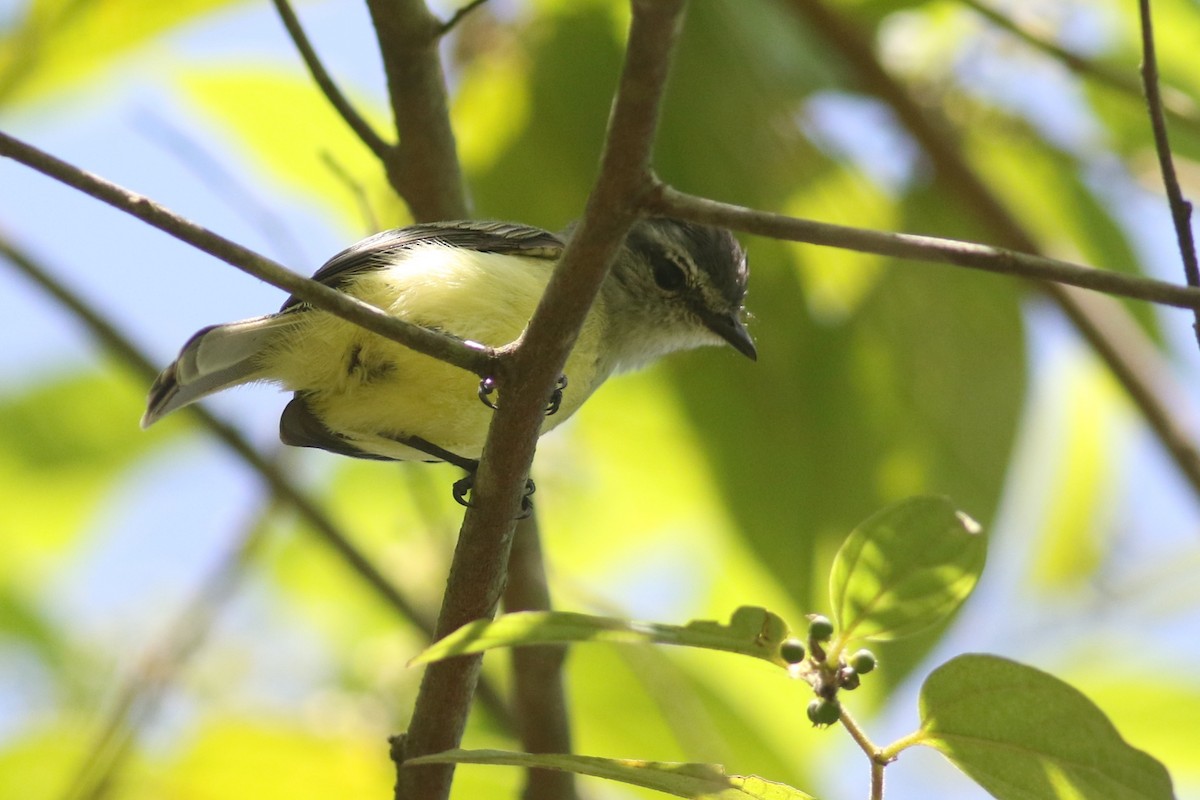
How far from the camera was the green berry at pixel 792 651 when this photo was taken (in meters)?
1.63

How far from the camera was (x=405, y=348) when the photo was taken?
3.04m

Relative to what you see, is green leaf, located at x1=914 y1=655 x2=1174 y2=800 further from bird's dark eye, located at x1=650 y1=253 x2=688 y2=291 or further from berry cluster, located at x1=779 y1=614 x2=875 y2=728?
bird's dark eye, located at x1=650 y1=253 x2=688 y2=291

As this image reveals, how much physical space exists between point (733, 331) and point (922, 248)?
2013 mm

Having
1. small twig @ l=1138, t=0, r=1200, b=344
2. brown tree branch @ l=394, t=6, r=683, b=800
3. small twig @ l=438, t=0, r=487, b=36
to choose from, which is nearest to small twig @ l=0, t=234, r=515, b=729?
brown tree branch @ l=394, t=6, r=683, b=800

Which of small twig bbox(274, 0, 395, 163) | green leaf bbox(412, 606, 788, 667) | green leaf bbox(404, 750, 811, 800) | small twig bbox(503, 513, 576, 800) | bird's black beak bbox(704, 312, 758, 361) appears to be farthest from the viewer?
bird's black beak bbox(704, 312, 758, 361)

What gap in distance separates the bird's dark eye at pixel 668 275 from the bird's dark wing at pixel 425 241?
477 millimetres

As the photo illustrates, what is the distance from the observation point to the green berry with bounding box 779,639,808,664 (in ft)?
5.35

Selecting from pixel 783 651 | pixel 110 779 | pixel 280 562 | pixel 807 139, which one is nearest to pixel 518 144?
pixel 807 139

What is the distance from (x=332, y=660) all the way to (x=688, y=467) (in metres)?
1.38

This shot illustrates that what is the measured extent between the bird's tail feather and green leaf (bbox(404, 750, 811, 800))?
1.33m

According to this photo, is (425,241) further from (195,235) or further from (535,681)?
(195,235)

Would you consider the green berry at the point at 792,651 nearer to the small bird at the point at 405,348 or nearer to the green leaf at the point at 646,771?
the green leaf at the point at 646,771

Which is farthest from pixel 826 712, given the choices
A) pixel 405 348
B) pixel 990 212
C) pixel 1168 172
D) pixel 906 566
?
pixel 990 212

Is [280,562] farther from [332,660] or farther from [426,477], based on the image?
[426,477]
